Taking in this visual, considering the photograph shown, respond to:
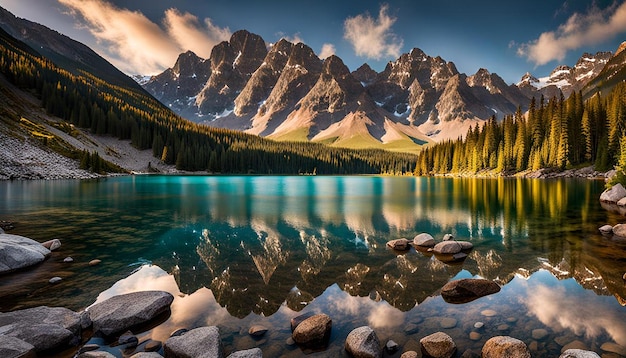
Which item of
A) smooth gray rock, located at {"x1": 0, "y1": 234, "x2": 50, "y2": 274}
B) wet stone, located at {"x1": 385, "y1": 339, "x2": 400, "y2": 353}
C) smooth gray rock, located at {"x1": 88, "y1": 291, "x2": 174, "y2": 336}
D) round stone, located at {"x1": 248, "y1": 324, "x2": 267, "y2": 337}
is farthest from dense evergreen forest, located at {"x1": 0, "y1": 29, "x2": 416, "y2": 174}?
wet stone, located at {"x1": 385, "y1": 339, "x2": 400, "y2": 353}

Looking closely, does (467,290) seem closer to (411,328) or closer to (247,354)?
(411,328)

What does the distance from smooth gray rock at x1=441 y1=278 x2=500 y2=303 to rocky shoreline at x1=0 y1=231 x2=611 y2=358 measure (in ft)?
4.94

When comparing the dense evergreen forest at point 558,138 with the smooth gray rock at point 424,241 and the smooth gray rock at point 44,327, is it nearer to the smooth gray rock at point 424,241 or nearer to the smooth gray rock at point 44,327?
the smooth gray rock at point 424,241

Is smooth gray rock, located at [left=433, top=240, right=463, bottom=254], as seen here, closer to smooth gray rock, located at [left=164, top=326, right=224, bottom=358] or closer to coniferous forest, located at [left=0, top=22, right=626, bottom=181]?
smooth gray rock, located at [left=164, top=326, right=224, bottom=358]

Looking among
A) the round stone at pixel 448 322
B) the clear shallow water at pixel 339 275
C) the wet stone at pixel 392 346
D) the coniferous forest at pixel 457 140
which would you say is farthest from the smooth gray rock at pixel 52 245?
the coniferous forest at pixel 457 140

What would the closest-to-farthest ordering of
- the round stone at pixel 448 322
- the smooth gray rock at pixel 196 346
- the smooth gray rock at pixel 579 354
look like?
the smooth gray rock at pixel 579 354 < the smooth gray rock at pixel 196 346 < the round stone at pixel 448 322

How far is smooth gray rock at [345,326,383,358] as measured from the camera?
773 cm

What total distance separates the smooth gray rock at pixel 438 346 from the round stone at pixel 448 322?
156 cm

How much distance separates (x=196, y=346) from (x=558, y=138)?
121 metres

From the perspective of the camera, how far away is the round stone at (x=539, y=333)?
8.92 metres

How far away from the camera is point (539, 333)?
9.14 metres

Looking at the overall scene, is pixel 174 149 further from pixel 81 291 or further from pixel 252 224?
pixel 81 291

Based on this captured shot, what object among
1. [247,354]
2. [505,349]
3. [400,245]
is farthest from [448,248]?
[247,354]

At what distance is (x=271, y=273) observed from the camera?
577 inches
